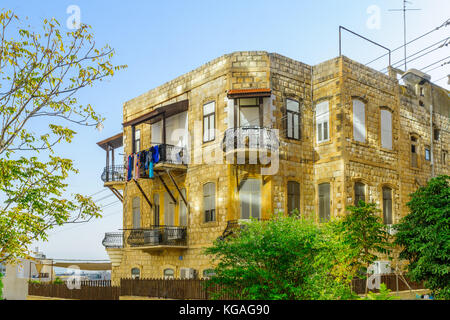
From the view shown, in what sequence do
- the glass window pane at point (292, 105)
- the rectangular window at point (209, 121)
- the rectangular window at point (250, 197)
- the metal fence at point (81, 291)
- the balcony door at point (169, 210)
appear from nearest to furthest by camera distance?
the rectangular window at point (250, 197) < the glass window pane at point (292, 105) < the rectangular window at point (209, 121) < the metal fence at point (81, 291) < the balcony door at point (169, 210)

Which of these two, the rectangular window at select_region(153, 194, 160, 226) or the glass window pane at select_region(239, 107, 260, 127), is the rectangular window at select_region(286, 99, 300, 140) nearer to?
the glass window pane at select_region(239, 107, 260, 127)

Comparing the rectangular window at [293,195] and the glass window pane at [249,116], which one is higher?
the glass window pane at [249,116]

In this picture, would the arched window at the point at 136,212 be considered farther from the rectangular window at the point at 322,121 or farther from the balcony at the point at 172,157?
the rectangular window at the point at 322,121

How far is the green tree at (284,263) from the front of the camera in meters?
13.6

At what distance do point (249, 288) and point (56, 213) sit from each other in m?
5.31

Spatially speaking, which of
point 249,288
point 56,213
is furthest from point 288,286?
point 56,213

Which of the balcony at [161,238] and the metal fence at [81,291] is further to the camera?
the metal fence at [81,291]

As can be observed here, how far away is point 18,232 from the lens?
13.0 meters

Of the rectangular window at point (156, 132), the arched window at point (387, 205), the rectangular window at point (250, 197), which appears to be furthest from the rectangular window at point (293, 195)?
the rectangular window at point (156, 132)

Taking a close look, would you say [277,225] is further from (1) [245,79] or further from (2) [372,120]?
(2) [372,120]

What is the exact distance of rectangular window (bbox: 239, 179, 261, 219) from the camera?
78.1 feet

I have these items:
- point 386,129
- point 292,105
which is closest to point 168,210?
point 292,105

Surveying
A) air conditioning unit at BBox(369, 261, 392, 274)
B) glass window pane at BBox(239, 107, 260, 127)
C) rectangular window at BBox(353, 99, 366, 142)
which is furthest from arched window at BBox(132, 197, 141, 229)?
air conditioning unit at BBox(369, 261, 392, 274)

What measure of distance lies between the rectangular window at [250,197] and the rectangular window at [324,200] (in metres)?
3.23
